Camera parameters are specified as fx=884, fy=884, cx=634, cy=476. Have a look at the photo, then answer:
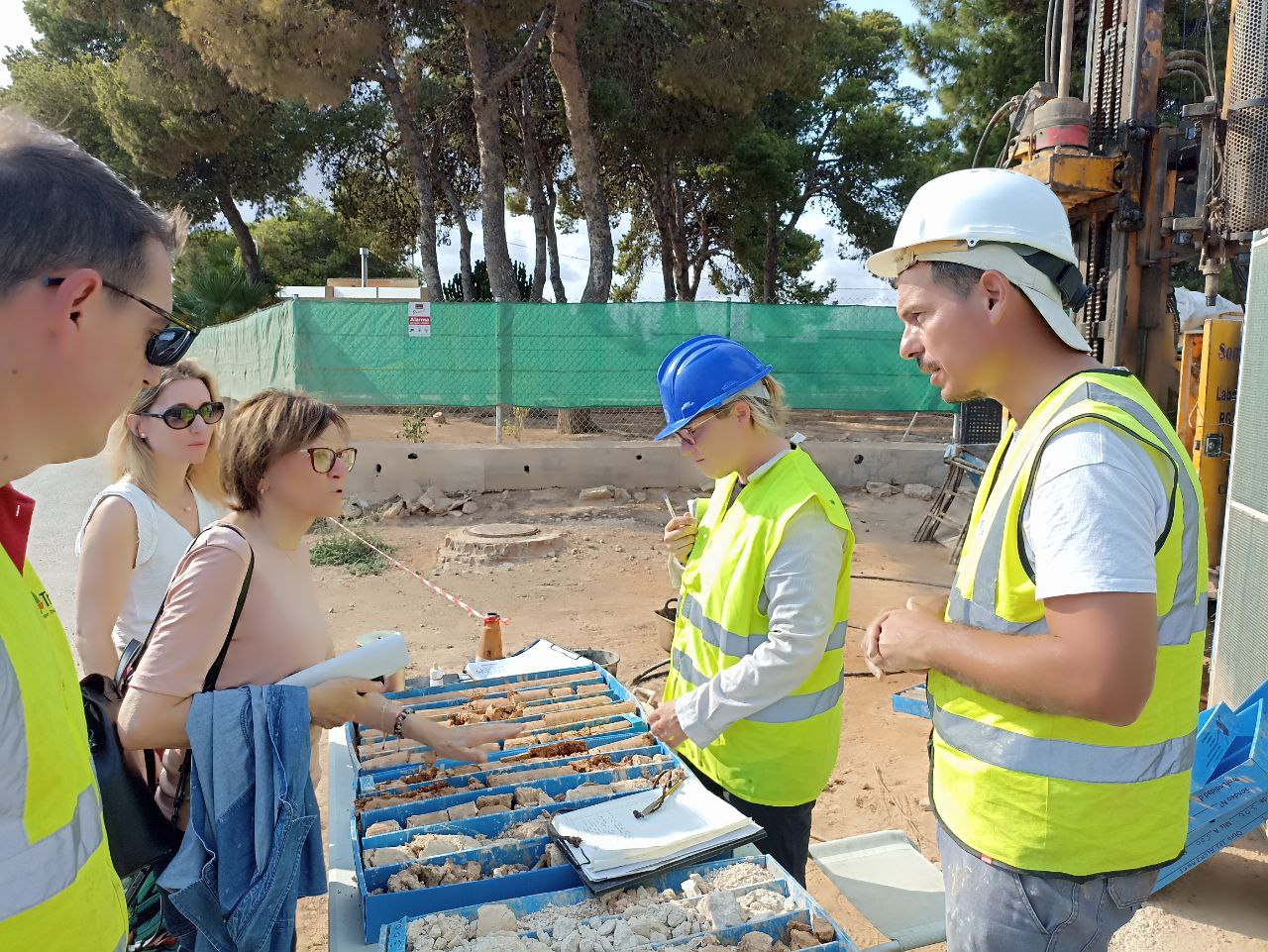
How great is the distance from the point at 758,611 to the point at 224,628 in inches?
52.7

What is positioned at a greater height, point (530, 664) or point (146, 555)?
point (146, 555)

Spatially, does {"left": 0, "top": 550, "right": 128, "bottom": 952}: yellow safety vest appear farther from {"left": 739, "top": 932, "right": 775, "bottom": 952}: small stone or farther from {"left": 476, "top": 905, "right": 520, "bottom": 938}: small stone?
{"left": 739, "top": 932, "right": 775, "bottom": 952}: small stone

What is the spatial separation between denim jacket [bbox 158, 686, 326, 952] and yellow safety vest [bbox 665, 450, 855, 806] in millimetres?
1130

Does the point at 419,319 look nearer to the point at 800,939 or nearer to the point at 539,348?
the point at 539,348

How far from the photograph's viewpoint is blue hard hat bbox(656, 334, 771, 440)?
2.51m

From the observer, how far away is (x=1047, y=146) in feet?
18.4

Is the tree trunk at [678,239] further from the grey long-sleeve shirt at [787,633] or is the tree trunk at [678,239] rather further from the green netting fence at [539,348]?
the grey long-sleeve shirt at [787,633]

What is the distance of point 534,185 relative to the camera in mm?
19578

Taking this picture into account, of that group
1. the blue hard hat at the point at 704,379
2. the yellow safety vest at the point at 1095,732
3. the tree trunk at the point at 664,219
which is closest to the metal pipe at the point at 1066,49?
the blue hard hat at the point at 704,379

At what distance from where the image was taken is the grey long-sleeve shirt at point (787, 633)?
230 centimetres

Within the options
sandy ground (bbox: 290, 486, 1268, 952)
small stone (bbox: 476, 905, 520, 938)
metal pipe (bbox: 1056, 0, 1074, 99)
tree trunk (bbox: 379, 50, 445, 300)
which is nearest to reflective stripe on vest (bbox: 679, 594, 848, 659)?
small stone (bbox: 476, 905, 520, 938)

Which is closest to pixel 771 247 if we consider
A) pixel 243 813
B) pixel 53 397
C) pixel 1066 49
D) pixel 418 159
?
pixel 418 159

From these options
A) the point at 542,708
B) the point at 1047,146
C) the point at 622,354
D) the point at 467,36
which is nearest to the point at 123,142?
the point at 467,36

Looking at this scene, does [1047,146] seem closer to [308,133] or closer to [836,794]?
[836,794]
